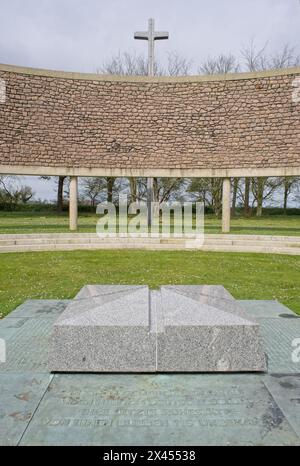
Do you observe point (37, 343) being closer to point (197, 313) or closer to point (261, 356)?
point (197, 313)

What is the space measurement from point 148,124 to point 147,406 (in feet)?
55.6

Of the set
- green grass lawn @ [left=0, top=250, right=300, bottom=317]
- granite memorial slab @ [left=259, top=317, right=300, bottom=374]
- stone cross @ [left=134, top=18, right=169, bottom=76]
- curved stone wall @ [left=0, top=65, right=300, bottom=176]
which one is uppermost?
stone cross @ [left=134, top=18, right=169, bottom=76]

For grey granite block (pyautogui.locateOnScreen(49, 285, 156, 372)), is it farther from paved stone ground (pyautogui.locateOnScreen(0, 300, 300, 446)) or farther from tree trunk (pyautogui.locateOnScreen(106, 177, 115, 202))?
tree trunk (pyautogui.locateOnScreen(106, 177, 115, 202))

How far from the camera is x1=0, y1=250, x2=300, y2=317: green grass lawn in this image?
26.8 ft

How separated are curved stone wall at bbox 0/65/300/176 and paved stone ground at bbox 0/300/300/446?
14.4m

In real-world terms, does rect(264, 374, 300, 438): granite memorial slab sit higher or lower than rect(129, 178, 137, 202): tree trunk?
lower

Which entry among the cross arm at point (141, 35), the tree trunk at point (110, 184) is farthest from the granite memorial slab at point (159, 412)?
the tree trunk at point (110, 184)

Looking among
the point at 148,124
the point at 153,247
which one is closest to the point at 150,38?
the point at 148,124

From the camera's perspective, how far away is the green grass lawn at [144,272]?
26.8 feet

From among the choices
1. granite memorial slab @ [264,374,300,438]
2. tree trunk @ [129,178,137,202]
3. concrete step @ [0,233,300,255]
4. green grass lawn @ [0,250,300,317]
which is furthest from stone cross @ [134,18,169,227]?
granite memorial slab @ [264,374,300,438]

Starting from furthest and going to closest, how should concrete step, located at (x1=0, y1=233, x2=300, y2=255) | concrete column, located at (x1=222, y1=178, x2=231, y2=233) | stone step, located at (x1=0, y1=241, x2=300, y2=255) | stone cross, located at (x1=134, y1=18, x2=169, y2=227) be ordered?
stone cross, located at (x1=134, y1=18, x2=169, y2=227) → concrete column, located at (x1=222, y1=178, x2=231, y2=233) → concrete step, located at (x1=0, y1=233, x2=300, y2=255) → stone step, located at (x1=0, y1=241, x2=300, y2=255)

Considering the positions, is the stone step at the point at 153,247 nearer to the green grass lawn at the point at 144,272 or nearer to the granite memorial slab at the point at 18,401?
the green grass lawn at the point at 144,272

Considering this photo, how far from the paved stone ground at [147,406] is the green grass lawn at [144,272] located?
3019mm

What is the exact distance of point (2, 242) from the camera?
1373 cm
